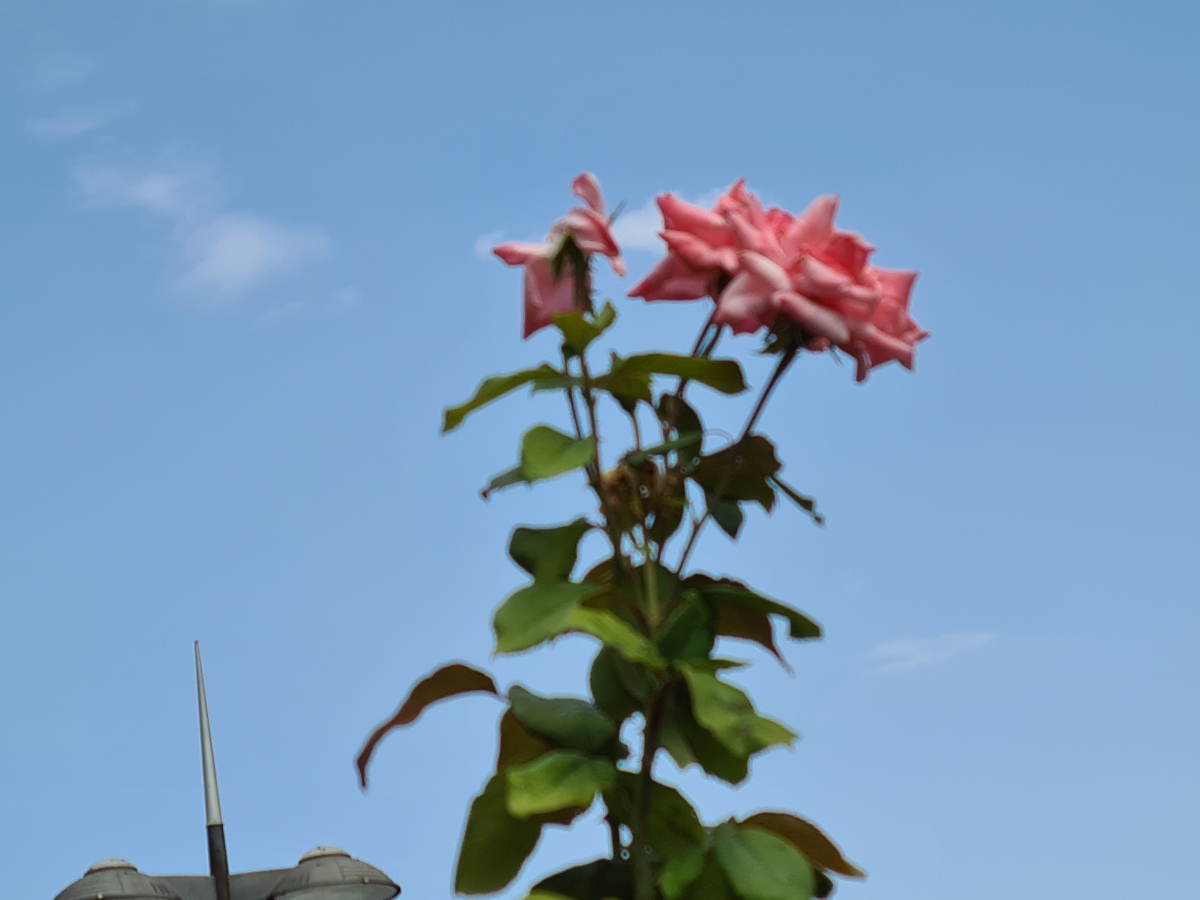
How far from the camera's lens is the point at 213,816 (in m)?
5.03

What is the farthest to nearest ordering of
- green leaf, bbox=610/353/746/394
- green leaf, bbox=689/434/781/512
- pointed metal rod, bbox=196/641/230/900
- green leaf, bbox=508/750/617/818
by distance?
pointed metal rod, bbox=196/641/230/900
green leaf, bbox=689/434/781/512
green leaf, bbox=610/353/746/394
green leaf, bbox=508/750/617/818

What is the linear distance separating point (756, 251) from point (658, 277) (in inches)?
6.0

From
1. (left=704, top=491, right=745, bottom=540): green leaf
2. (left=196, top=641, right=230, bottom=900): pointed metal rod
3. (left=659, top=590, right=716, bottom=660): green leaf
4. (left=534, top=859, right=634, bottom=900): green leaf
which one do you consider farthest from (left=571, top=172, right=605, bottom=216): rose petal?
(left=196, top=641, right=230, bottom=900): pointed metal rod

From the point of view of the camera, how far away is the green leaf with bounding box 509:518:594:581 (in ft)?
6.27

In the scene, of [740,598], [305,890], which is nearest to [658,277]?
[740,598]

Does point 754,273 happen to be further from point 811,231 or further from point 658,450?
point 658,450

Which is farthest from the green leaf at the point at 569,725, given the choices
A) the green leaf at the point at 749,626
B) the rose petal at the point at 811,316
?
the rose petal at the point at 811,316

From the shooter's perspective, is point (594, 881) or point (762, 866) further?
point (594, 881)

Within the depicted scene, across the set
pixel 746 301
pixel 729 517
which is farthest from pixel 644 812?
pixel 746 301

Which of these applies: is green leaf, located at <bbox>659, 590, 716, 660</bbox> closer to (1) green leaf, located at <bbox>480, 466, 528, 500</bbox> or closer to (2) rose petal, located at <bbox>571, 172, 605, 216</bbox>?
(1) green leaf, located at <bbox>480, 466, 528, 500</bbox>

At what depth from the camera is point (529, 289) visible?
1970 mm

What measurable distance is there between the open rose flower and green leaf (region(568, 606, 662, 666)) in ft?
1.48

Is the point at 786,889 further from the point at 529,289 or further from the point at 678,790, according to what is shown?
the point at 529,289

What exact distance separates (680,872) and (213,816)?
3.68 meters
